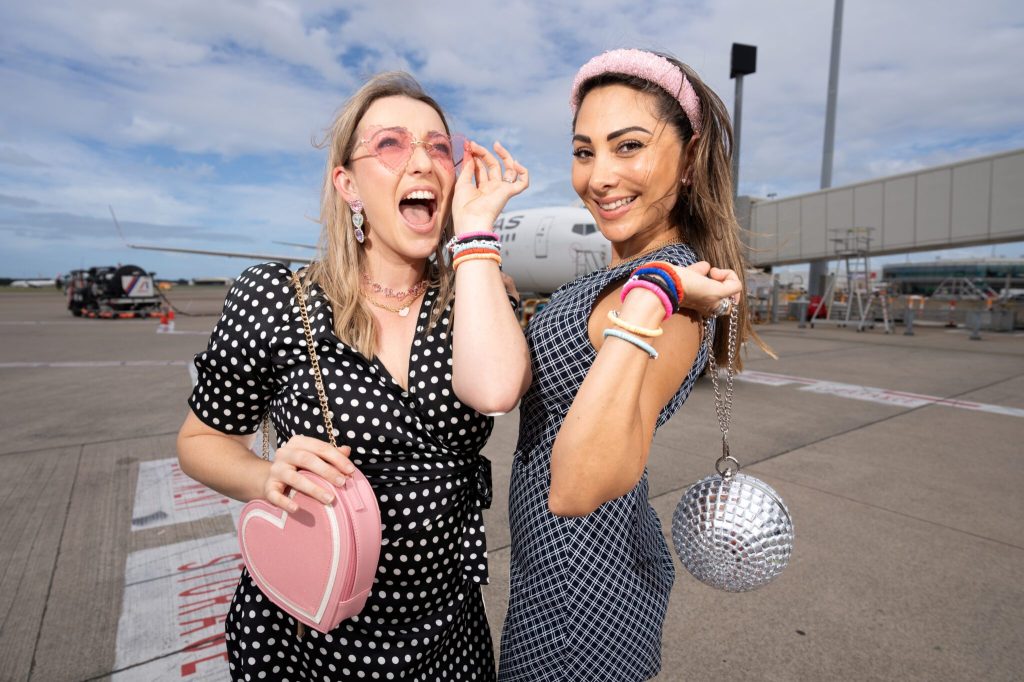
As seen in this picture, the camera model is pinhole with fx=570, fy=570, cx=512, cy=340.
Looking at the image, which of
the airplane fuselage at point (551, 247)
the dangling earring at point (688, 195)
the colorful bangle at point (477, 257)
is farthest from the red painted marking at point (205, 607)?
the airplane fuselage at point (551, 247)

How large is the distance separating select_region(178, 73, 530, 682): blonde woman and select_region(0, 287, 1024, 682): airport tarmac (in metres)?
1.65

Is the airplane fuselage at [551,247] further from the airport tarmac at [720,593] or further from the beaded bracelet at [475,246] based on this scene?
the beaded bracelet at [475,246]

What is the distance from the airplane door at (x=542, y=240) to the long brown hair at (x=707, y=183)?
1432cm

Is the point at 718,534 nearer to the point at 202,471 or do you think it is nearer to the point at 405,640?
the point at 405,640

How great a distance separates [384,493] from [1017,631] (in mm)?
3363

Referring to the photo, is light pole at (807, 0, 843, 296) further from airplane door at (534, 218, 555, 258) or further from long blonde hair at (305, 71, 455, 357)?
long blonde hair at (305, 71, 455, 357)

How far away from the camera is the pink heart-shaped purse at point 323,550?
1.05 metres

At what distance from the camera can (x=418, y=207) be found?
4.75ft

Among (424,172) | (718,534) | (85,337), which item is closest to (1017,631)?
(718,534)

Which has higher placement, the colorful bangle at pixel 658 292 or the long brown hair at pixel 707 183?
the long brown hair at pixel 707 183

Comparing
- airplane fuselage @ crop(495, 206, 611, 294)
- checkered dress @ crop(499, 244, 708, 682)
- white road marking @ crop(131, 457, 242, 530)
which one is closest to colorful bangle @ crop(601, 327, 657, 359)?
checkered dress @ crop(499, 244, 708, 682)

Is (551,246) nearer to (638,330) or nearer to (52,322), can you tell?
(638,330)

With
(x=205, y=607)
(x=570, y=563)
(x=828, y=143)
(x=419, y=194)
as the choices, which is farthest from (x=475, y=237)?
(x=828, y=143)

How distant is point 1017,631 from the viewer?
283cm
